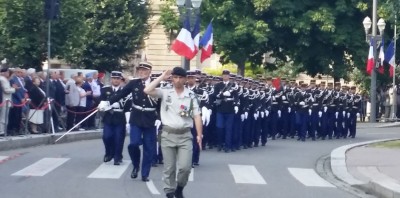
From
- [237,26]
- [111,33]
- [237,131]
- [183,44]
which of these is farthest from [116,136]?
[111,33]

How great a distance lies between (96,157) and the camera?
24109 millimetres

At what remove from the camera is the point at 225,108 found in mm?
27125

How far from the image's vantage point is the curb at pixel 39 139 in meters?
25.8

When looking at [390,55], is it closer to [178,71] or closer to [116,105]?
[116,105]

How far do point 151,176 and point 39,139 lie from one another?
8353mm

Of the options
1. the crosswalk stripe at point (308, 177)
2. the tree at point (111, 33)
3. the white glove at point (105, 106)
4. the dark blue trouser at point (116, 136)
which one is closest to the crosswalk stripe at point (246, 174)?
the crosswalk stripe at point (308, 177)

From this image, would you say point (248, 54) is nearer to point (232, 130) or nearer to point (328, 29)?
point (328, 29)

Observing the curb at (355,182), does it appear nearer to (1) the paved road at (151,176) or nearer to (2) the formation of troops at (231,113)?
(1) the paved road at (151,176)

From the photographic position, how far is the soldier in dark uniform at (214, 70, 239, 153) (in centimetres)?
2682

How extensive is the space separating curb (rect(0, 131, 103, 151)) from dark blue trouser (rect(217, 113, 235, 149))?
4426 mm

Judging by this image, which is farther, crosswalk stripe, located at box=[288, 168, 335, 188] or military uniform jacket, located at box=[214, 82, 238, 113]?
military uniform jacket, located at box=[214, 82, 238, 113]

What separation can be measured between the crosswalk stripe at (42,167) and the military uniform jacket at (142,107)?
2.14 meters

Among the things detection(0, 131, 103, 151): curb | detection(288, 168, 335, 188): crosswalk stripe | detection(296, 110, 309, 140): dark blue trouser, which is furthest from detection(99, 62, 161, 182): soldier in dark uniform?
detection(296, 110, 309, 140): dark blue trouser

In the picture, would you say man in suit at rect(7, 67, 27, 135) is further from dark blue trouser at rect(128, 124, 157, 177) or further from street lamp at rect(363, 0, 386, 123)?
street lamp at rect(363, 0, 386, 123)
